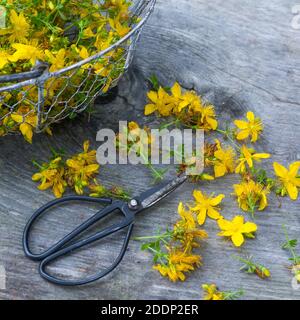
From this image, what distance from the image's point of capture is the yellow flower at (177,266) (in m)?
0.99

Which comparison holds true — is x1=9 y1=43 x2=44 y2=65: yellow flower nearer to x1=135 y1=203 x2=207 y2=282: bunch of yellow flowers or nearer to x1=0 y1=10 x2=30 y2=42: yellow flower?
x1=0 y1=10 x2=30 y2=42: yellow flower

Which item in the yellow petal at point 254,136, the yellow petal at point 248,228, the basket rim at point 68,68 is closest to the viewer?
the basket rim at point 68,68

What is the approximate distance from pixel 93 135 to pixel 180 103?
5.8 inches

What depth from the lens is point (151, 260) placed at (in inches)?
39.9

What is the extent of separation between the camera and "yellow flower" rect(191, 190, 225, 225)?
1.05 m

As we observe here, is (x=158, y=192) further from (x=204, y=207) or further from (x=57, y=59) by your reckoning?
(x=57, y=59)

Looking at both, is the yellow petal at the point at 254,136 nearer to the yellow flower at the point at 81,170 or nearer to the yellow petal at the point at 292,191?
the yellow petal at the point at 292,191

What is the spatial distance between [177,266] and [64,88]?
11.5 inches

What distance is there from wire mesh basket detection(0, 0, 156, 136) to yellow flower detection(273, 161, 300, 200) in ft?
0.92

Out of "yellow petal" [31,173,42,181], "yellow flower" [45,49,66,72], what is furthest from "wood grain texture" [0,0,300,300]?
"yellow flower" [45,49,66,72]

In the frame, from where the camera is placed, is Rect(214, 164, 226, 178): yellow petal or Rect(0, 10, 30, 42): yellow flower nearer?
Rect(0, 10, 30, 42): yellow flower

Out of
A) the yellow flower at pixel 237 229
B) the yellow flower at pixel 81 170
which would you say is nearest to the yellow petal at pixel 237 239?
the yellow flower at pixel 237 229

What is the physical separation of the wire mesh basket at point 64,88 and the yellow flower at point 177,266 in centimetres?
26

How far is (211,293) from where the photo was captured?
3.21 ft
